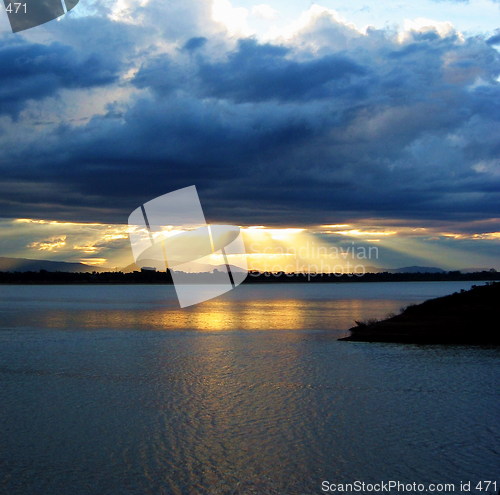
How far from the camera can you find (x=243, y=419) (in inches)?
800

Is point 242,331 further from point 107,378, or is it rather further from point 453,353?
point 107,378

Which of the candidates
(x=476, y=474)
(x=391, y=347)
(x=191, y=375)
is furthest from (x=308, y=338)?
(x=476, y=474)

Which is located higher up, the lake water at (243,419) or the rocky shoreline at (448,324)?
the rocky shoreline at (448,324)

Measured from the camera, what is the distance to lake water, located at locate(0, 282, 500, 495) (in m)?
14.8

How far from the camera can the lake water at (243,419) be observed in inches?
583

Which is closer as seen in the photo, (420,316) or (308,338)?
(308,338)

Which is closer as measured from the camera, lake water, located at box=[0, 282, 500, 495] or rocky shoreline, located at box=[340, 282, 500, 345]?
lake water, located at box=[0, 282, 500, 495]

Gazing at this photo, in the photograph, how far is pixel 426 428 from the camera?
19141mm

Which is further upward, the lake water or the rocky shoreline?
the rocky shoreline

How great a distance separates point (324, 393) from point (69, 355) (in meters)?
18.7

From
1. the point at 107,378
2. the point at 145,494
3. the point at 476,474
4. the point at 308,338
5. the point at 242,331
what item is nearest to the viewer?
the point at 145,494

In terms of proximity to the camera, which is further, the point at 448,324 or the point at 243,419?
the point at 448,324

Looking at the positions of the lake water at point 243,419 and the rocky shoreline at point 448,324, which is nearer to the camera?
the lake water at point 243,419

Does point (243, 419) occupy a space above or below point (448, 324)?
below
